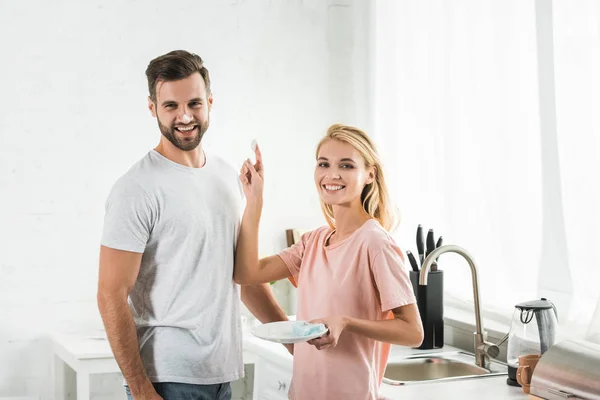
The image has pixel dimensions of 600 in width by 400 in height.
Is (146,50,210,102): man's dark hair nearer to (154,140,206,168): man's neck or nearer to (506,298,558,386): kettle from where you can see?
(154,140,206,168): man's neck

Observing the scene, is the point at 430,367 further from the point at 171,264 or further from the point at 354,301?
the point at 171,264

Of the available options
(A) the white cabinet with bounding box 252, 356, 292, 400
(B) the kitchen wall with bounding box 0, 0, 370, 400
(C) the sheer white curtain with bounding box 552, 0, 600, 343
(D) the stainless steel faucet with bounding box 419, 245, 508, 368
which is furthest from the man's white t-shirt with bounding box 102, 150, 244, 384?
(B) the kitchen wall with bounding box 0, 0, 370, 400

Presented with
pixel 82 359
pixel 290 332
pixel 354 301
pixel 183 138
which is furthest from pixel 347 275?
pixel 82 359

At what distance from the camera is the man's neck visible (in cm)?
207

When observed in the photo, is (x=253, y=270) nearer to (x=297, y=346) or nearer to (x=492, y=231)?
(x=297, y=346)

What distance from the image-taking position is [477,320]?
8.55 ft

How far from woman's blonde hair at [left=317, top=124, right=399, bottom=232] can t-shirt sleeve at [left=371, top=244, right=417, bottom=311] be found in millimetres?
169

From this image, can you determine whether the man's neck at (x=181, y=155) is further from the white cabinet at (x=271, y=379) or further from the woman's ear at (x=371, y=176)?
the white cabinet at (x=271, y=379)

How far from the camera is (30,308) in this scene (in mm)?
3283

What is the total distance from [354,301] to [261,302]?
40cm

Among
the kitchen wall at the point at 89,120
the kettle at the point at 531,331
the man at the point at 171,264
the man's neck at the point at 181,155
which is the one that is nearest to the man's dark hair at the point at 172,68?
the man at the point at 171,264

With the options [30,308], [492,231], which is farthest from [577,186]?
[30,308]

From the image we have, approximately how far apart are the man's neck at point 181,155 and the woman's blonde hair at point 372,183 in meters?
0.31

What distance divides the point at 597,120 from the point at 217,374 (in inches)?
50.1
